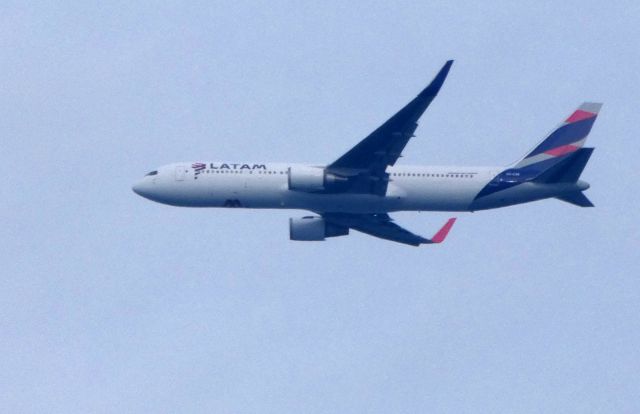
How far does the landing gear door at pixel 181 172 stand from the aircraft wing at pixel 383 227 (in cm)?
859

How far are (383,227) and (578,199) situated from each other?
12.2m

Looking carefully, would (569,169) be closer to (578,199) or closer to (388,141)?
(578,199)

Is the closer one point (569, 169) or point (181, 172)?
point (569, 169)

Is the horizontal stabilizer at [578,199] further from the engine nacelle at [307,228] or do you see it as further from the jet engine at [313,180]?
the engine nacelle at [307,228]

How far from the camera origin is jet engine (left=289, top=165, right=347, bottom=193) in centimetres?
6775

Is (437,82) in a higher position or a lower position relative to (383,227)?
higher

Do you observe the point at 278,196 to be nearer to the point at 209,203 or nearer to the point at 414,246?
the point at 209,203

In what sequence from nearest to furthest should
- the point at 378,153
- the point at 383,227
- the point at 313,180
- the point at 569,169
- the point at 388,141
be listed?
the point at 388,141 → the point at 378,153 → the point at 569,169 → the point at 313,180 → the point at 383,227

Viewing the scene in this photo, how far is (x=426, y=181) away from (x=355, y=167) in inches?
160

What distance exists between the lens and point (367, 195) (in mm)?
68500

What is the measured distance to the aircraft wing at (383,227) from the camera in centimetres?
7412

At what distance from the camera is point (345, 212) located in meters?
70.9

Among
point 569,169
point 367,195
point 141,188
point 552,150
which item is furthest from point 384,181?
point 141,188

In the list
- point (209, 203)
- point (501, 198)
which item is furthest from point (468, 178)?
point (209, 203)
